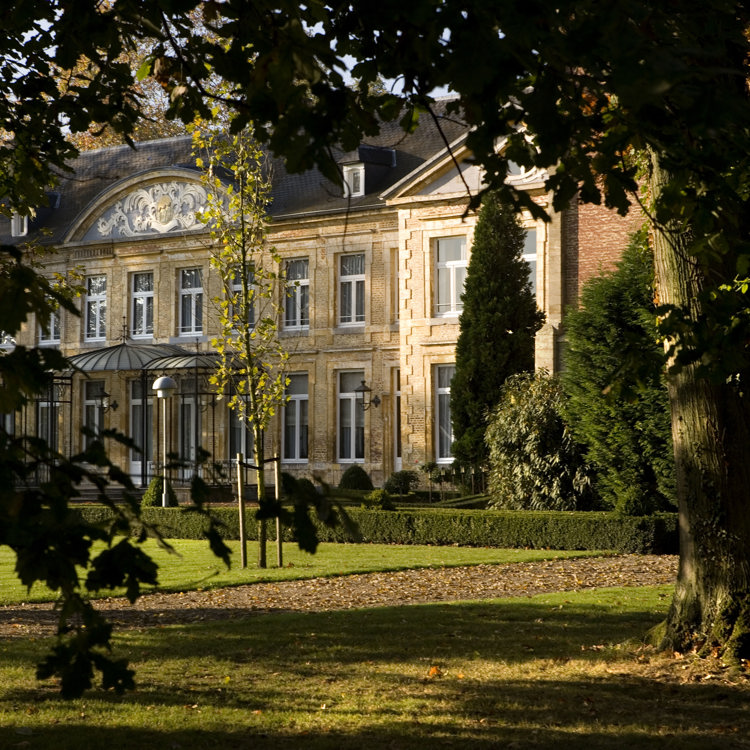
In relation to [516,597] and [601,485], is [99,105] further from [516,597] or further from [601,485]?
[601,485]

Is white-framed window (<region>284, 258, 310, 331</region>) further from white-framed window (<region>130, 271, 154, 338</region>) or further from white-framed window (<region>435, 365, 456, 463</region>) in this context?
white-framed window (<region>130, 271, 154, 338</region>)

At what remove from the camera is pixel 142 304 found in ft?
115

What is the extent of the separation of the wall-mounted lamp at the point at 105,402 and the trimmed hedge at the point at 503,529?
44.4 ft

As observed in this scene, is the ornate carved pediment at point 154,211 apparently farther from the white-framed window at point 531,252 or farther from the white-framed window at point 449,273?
the white-framed window at point 531,252

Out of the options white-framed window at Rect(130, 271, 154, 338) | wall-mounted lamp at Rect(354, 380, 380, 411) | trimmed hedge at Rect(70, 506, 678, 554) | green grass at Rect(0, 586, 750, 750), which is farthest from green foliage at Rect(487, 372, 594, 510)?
white-framed window at Rect(130, 271, 154, 338)

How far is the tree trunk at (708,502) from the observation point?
7.43 m

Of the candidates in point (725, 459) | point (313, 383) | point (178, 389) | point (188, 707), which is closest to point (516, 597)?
point (725, 459)

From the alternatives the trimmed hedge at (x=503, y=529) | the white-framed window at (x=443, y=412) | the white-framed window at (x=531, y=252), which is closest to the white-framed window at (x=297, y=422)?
the white-framed window at (x=443, y=412)

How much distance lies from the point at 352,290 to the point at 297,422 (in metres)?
3.88

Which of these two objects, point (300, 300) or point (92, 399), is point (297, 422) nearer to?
point (300, 300)

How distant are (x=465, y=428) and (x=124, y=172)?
15.8 metres

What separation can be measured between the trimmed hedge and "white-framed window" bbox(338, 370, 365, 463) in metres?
10.6

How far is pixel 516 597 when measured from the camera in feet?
38.2

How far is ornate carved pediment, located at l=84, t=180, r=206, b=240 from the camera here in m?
33.6
